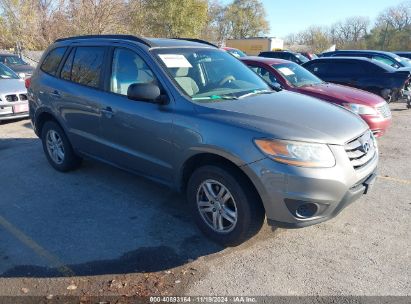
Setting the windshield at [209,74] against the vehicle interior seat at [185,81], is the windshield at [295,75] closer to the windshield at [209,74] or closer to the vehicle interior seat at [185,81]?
the windshield at [209,74]

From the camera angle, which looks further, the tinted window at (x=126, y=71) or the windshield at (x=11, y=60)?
the windshield at (x=11, y=60)

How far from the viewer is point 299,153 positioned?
8.94ft

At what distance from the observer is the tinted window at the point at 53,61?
4.82 m

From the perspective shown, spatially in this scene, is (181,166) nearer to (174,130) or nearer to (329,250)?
(174,130)

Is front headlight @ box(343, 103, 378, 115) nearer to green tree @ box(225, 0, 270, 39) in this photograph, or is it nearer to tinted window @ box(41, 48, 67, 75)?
tinted window @ box(41, 48, 67, 75)

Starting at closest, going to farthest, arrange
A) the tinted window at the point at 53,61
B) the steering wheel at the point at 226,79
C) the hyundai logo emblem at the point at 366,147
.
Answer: the hyundai logo emblem at the point at 366,147 → the steering wheel at the point at 226,79 → the tinted window at the point at 53,61

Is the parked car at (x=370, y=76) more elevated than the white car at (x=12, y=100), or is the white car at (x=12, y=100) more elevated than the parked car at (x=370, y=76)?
the parked car at (x=370, y=76)

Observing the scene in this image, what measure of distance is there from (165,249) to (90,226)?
906 mm

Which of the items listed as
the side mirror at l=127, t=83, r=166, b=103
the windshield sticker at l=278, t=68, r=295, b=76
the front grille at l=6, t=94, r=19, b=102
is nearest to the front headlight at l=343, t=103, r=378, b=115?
the windshield sticker at l=278, t=68, r=295, b=76

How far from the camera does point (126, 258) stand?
10.2 feet

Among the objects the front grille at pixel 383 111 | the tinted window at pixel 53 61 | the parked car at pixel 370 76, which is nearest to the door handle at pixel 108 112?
the tinted window at pixel 53 61

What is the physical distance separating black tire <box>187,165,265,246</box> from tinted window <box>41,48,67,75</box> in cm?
285

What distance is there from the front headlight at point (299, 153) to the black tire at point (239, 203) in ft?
1.25

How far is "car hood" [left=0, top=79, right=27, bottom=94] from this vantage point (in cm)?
816
